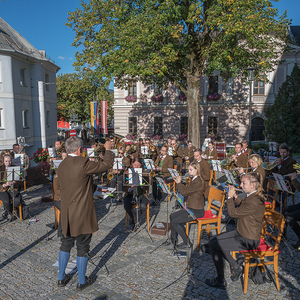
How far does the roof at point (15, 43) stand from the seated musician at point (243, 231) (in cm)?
2086

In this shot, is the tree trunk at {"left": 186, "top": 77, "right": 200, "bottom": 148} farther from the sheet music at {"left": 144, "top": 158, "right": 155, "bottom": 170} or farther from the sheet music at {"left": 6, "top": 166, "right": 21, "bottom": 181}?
the sheet music at {"left": 6, "top": 166, "right": 21, "bottom": 181}

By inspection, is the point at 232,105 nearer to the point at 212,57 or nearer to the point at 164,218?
the point at 212,57

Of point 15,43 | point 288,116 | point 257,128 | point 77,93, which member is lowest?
point 257,128

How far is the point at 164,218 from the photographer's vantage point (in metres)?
7.87

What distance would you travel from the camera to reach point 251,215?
4.41 meters

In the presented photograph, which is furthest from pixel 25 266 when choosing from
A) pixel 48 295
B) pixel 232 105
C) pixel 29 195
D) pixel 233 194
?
pixel 232 105

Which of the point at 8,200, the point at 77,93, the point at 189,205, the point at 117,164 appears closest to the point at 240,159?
the point at 117,164

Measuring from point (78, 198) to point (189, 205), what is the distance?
260 centimetres

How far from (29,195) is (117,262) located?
6506 mm

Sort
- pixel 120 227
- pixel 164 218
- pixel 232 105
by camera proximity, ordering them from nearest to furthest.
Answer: pixel 120 227
pixel 164 218
pixel 232 105

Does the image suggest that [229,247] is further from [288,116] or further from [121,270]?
[288,116]

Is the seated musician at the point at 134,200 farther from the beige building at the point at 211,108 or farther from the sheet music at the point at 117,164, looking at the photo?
the beige building at the point at 211,108

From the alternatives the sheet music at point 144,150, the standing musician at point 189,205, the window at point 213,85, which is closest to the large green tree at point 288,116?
the window at point 213,85

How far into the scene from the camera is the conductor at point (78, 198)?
13.6 feet
